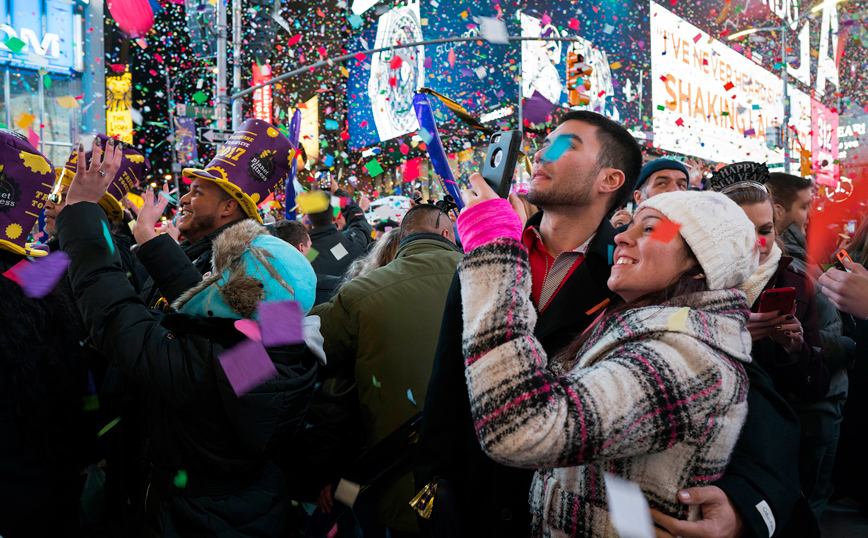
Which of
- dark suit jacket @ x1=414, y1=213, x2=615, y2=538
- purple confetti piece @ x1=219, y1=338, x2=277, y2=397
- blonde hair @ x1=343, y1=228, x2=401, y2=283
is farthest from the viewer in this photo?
blonde hair @ x1=343, y1=228, x2=401, y2=283

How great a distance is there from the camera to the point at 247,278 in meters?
2.34

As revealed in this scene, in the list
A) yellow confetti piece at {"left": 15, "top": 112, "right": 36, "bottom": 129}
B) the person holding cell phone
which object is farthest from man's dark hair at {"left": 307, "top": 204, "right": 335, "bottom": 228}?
yellow confetti piece at {"left": 15, "top": 112, "right": 36, "bottom": 129}

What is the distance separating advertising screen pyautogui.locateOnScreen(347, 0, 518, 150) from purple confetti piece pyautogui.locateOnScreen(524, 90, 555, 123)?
2.72ft

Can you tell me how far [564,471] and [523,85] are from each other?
2216 cm

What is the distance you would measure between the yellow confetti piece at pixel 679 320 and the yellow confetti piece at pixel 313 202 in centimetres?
435

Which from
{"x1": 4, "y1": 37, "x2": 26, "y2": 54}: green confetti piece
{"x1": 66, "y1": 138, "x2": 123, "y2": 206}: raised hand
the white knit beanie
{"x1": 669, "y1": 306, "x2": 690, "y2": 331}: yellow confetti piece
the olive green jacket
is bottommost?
the olive green jacket

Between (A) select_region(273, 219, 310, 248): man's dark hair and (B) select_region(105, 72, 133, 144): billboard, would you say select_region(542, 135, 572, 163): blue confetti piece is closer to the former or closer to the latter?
(A) select_region(273, 219, 310, 248): man's dark hair

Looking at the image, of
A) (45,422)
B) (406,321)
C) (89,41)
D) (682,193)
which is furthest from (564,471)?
(89,41)

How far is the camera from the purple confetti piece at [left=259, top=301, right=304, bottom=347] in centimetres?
229

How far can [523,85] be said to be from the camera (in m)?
22.2

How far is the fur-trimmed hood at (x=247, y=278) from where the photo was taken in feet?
7.59

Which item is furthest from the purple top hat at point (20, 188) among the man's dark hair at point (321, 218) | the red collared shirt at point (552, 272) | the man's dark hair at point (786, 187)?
the man's dark hair at point (786, 187)

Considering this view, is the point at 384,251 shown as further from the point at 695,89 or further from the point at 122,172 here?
the point at 695,89

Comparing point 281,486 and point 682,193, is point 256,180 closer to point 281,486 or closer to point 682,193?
point 281,486
